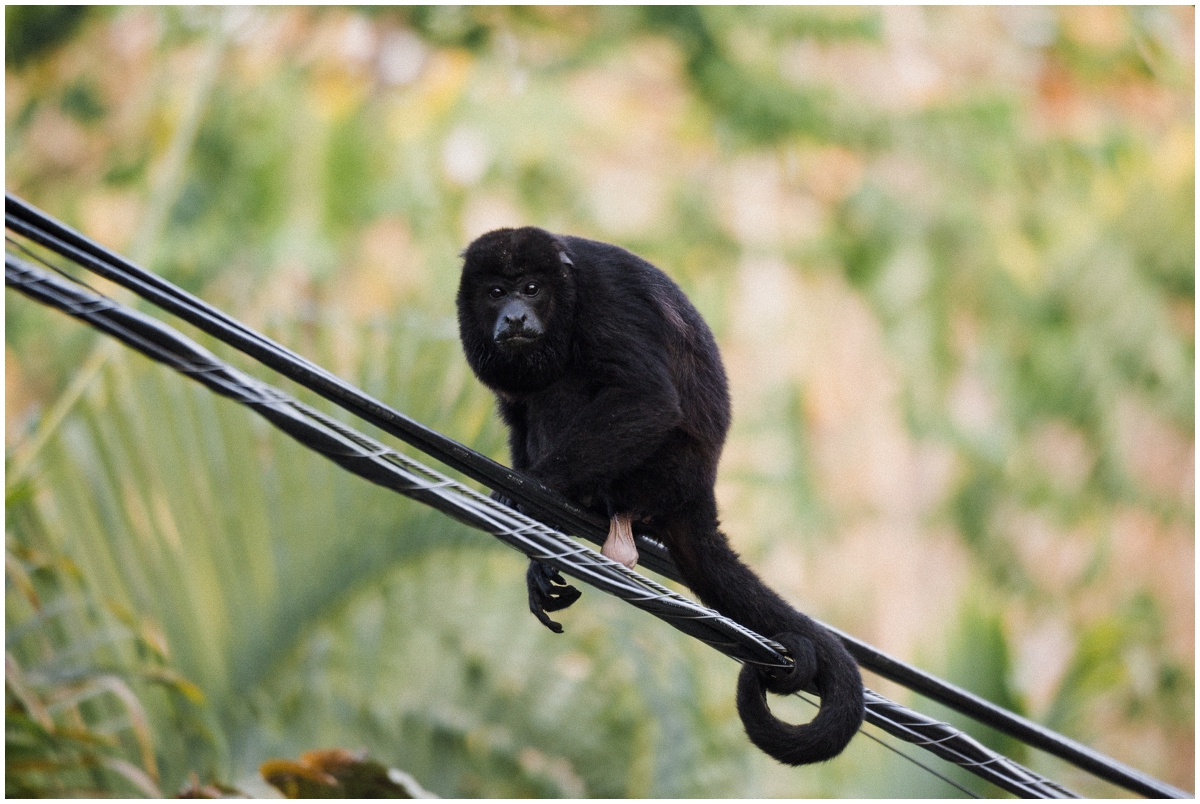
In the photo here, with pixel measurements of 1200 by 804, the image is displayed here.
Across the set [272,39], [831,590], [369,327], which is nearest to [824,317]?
[831,590]

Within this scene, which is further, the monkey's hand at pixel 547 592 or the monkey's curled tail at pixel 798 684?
the monkey's hand at pixel 547 592

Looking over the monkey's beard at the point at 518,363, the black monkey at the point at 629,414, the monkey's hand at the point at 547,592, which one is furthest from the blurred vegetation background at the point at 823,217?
the monkey's hand at the point at 547,592

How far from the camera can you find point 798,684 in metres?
2.71

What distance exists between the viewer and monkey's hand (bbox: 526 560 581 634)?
292cm

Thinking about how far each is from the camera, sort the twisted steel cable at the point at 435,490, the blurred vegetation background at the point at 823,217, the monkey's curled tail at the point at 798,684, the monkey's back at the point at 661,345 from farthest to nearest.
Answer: the blurred vegetation background at the point at 823,217, the monkey's back at the point at 661,345, the monkey's curled tail at the point at 798,684, the twisted steel cable at the point at 435,490

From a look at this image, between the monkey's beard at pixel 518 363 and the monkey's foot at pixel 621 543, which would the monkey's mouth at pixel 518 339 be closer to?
the monkey's beard at pixel 518 363

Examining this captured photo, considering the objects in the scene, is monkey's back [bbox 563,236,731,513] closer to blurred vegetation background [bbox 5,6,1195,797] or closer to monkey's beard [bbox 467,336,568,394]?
monkey's beard [bbox 467,336,568,394]

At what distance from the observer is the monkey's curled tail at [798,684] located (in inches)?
107

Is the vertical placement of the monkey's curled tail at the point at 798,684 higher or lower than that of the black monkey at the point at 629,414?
lower

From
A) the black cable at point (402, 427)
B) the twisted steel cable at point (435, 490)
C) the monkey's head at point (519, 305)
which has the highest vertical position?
the monkey's head at point (519, 305)

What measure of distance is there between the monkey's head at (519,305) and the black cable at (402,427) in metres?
0.49

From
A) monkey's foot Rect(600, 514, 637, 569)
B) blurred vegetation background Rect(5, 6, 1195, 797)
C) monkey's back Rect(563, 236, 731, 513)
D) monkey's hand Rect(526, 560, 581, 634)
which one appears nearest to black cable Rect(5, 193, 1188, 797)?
monkey's foot Rect(600, 514, 637, 569)

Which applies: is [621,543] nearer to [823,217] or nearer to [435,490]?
[435,490]

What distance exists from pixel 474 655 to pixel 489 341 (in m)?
2.19
